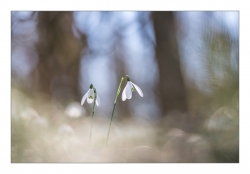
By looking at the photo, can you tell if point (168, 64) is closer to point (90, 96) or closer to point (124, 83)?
point (124, 83)

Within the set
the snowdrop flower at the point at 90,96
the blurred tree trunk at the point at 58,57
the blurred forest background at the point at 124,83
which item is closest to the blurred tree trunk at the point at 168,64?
the blurred forest background at the point at 124,83

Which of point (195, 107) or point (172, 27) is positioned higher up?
point (172, 27)

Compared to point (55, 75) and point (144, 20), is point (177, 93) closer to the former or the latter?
point (144, 20)

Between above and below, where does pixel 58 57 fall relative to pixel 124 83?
above

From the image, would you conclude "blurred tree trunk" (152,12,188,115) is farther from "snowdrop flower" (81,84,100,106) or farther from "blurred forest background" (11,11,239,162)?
"snowdrop flower" (81,84,100,106)

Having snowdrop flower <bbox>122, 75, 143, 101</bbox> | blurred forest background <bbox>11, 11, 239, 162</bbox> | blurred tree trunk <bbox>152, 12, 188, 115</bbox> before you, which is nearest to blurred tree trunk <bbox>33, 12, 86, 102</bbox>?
blurred forest background <bbox>11, 11, 239, 162</bbox>

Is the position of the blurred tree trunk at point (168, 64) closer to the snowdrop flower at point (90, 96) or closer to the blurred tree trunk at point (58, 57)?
the snowdrop flower at point (90, 96)

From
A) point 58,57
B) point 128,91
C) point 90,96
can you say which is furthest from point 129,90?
point 58,57
